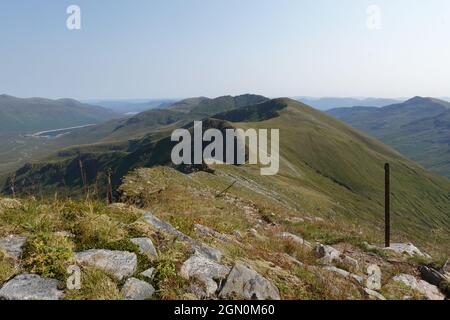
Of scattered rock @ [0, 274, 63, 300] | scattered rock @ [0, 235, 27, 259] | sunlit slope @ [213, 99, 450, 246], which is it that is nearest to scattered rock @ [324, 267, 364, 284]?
scattered rock @ [0, 274, 63, 300]

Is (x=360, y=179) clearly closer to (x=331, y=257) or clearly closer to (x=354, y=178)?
(x=354, y=178)

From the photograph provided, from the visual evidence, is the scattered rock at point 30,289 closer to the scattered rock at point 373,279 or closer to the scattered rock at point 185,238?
the scattered rock at point 185,238

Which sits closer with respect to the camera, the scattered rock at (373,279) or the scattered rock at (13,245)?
the scattered rock at (13,245)

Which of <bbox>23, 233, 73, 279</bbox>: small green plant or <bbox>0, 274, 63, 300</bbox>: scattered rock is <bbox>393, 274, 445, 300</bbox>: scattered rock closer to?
<bbox>23, 233, 73, 279</bbox>: small green plant

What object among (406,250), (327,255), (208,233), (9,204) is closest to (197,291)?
(208,233)

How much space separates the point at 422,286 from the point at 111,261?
30.0 ft

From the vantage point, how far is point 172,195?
23.1m

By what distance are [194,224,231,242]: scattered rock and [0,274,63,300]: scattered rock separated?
187 inches

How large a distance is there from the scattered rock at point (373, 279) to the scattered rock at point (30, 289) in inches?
294

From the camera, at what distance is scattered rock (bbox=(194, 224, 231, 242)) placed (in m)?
11.4

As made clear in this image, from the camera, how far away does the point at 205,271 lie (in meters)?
8.40

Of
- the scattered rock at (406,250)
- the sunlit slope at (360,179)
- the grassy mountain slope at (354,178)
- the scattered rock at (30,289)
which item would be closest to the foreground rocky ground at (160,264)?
the scattered rock at (30,289)

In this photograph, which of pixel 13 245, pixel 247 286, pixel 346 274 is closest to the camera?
pixel 247 286

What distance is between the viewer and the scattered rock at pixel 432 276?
1198 centimetres
